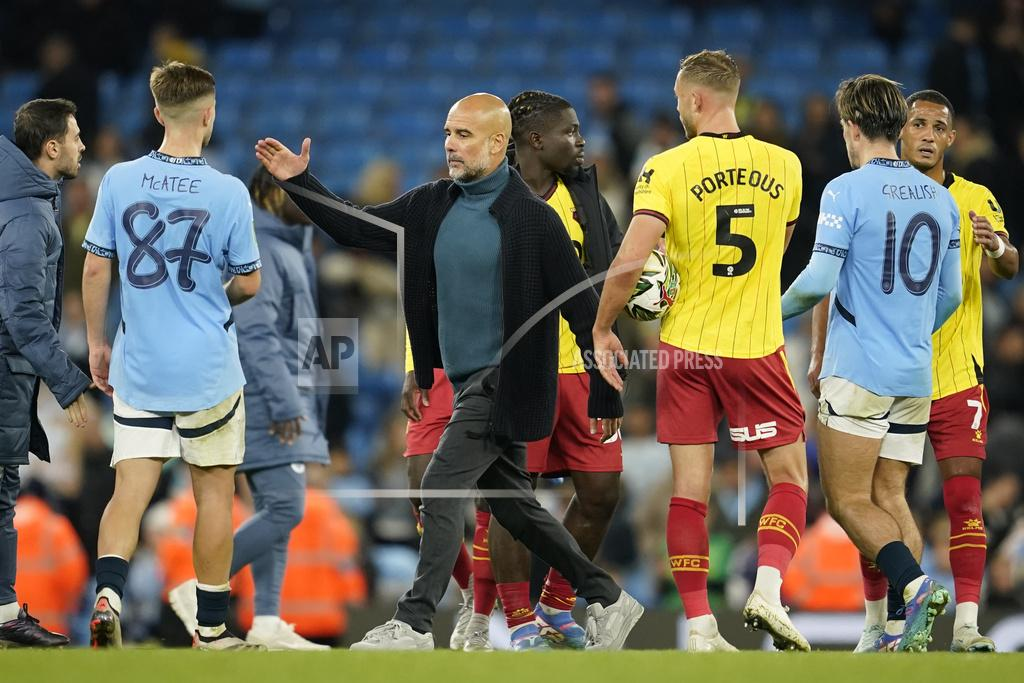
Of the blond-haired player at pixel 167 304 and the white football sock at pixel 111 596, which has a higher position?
the blond-haired player at pixel 167 304

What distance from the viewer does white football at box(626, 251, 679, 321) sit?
243 inches

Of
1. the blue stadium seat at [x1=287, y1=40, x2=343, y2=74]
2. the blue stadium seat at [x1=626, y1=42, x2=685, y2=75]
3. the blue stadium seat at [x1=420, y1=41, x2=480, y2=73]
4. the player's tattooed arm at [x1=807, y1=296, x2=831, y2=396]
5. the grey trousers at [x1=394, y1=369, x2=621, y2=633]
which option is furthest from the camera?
the blue stadium seat at [x1=287, y1=40, x2=343, y2=74]

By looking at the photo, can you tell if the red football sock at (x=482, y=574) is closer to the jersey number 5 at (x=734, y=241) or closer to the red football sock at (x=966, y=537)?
the jersey number 5 at (x=734, y=241)

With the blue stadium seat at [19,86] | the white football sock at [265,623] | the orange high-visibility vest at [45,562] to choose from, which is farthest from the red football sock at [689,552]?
the blue stadium seat at [19,86]

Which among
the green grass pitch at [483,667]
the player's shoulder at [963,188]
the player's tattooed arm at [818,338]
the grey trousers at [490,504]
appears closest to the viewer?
the green grass pitch at [483,667]

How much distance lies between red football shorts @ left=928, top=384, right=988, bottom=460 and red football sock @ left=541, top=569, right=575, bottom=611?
1706 millimetres

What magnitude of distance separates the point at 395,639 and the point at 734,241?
210 cm

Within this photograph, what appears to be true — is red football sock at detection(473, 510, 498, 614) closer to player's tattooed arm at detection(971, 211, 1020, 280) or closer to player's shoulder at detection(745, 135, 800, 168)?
player's shoulder at detection(745, 135, 800, 168)

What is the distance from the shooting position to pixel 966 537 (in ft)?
21.4

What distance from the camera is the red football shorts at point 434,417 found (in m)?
6.83

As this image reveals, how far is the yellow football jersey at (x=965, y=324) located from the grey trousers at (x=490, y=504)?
1790 mm

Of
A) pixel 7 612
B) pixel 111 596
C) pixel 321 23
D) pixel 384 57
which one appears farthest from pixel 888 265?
pixel 321 23

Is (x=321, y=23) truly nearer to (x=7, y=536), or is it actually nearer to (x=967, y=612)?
(x=7, y=536)

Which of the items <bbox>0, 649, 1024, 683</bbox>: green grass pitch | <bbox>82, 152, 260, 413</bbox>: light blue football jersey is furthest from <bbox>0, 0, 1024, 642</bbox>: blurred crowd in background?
<bbox>0, 649, 1024, 683</bbox>: green grass pitch
